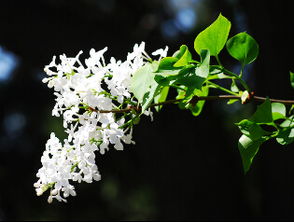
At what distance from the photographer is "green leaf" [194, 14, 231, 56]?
1.45 ft

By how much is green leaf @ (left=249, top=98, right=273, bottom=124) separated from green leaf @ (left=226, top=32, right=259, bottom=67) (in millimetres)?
60

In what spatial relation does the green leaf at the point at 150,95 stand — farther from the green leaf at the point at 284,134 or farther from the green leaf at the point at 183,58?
the green leaf at the point at 284,134

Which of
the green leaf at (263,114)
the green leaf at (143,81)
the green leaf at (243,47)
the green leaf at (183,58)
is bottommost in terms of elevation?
the green leaf at (263,114)

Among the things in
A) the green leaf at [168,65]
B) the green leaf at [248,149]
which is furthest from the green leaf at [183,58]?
the green leaf at [248,149]

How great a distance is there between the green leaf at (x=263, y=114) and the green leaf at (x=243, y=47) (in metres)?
0.06

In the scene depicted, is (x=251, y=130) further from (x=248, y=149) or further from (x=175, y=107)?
(x=175, y=107)

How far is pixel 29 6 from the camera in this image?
6.72ft

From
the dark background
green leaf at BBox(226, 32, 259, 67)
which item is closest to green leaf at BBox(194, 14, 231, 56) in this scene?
green leaf at BBox(226, 32, 259, 67)

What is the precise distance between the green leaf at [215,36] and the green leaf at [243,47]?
22 millimetres

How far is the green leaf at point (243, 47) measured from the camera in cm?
46

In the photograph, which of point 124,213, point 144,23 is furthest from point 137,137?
point 124,213

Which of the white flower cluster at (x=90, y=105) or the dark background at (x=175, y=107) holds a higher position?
the dark background at (x=175, y=107)

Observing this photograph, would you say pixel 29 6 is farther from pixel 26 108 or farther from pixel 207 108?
pixel 26 108

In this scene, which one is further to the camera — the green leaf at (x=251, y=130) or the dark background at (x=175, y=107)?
the dark background at (x=175, y=107)
